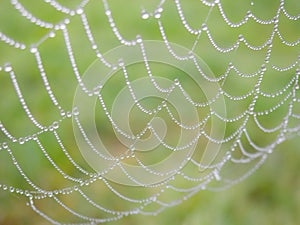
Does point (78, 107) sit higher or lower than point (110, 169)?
higher


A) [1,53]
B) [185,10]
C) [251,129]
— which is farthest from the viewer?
[185,10]

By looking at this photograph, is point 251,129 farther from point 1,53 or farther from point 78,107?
point 1,53

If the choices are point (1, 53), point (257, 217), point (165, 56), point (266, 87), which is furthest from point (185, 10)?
point (257, 217)

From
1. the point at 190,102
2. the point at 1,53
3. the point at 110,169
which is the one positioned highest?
the point at 1,53

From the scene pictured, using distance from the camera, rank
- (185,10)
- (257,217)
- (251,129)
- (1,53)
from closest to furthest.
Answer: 1. (257,217)
2. (251,129)
3. (1,53)
4. (185,10)

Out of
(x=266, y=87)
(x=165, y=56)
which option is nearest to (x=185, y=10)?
(x=165, y=56)

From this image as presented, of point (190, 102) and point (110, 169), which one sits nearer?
point (110, 169)

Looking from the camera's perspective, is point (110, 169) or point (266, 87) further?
point (266, 87)

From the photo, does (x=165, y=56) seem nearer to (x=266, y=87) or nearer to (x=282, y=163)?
(x=266, y=87)

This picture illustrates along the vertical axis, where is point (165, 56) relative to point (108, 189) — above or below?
above
